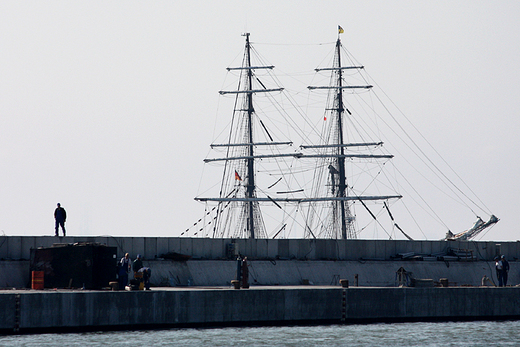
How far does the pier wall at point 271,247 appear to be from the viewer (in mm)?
46375

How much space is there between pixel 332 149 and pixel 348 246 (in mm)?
42526

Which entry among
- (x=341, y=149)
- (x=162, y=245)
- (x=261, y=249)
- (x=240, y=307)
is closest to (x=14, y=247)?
(x=162, y=245)

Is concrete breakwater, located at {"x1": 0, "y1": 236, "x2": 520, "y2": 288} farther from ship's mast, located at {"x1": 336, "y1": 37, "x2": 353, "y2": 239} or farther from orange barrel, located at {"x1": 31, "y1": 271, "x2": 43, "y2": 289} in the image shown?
ship's mast, located at {"x1": 336, "y1": 37, "x2": 353, "y2": 239}

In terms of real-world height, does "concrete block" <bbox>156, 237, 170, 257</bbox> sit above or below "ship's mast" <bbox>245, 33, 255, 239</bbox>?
below

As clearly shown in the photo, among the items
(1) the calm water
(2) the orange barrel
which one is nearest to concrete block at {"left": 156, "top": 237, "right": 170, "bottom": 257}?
(2) the orange barrel

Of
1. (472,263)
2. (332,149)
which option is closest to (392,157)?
(332,149)

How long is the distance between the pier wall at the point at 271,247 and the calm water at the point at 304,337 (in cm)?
974

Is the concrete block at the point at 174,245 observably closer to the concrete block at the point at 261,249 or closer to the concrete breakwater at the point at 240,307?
the concrete block at the point at 261,249

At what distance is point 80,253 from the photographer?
41.9 m

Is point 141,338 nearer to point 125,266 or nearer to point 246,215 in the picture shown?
point 125,266

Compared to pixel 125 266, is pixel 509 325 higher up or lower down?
lower down

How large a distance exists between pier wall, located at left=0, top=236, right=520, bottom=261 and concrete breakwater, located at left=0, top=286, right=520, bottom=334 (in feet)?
19.8

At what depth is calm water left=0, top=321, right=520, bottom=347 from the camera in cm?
3581

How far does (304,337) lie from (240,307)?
410cm
